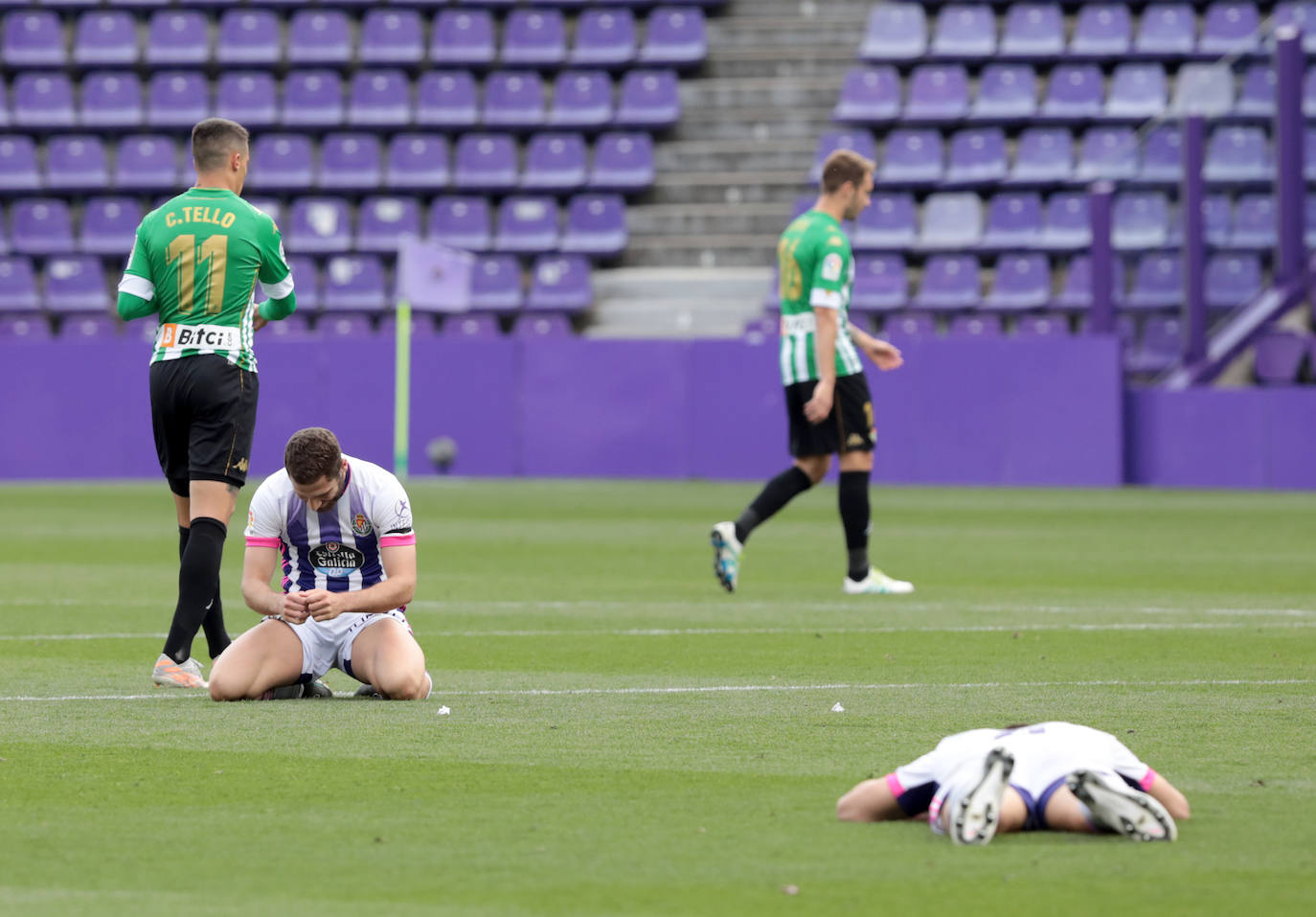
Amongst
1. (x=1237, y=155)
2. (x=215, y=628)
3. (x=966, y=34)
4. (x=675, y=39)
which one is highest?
(x=675, y=39)

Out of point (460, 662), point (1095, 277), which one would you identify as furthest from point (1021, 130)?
point (460, 662)

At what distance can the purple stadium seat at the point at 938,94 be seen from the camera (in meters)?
27.0

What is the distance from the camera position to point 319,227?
27.5m

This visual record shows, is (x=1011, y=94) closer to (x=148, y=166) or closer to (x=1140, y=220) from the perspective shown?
(x=1140, y=220)

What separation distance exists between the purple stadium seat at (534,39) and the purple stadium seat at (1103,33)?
23.2 ft

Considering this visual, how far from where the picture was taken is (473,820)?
458 cm

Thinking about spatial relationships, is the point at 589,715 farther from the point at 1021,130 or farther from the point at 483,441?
the point at 1021,130

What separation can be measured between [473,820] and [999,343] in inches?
735

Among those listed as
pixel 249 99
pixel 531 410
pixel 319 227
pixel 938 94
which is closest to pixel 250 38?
pixel 249 99

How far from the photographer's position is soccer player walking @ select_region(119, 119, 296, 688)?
23.3 feet

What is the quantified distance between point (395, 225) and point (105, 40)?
566cm

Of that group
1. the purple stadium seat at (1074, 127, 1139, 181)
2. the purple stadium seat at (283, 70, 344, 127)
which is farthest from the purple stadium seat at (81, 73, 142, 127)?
the purple stadium seat at (1074, 127, 1139, 181)

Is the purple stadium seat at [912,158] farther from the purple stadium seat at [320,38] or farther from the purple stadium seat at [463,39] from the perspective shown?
the purple stadium seat at [320,38]

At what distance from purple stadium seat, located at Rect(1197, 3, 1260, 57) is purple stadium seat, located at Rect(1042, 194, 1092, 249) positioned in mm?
2991
